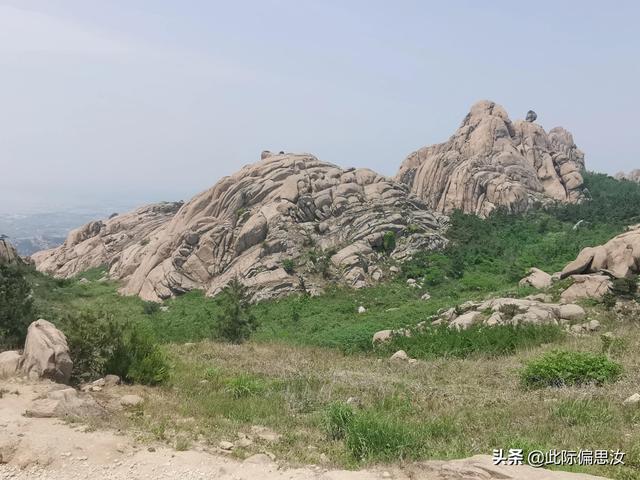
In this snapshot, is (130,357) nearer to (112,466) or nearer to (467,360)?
(112,466)

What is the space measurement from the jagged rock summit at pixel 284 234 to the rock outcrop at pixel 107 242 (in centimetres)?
332

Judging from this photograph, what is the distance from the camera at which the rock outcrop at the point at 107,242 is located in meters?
51.3

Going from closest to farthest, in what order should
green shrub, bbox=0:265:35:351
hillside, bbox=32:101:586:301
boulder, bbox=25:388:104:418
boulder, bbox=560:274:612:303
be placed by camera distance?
boulder, bbox=25:388:104:418 → green shrub, bbox=0:265:35:351 → boulder, bbox=560:274:612:303 → hillside, bbox=32:101:586:301

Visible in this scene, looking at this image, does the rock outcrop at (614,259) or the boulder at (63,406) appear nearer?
the boulder at (63,406)

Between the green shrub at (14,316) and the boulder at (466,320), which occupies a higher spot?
the green shrub at (14,316)

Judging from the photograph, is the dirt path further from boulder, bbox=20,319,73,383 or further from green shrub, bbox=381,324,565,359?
green shrub, bbox=381,324,565,359

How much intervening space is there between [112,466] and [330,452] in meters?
3.16

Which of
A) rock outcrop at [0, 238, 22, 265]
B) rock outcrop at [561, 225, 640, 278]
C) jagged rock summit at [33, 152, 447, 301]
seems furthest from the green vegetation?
rock outcrop at [0, 238, 22, 265]

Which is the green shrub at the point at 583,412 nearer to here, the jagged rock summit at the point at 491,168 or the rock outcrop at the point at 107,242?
the rock outcrop at the point at 107,242

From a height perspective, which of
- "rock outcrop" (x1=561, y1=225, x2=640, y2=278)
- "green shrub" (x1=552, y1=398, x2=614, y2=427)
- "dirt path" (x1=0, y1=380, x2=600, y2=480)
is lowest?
"dirt path" (x1=0, y1=380, x2=600, y2=480)

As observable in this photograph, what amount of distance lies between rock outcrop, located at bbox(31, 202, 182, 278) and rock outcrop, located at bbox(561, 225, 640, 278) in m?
38.6

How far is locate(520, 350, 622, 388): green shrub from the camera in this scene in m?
10.2

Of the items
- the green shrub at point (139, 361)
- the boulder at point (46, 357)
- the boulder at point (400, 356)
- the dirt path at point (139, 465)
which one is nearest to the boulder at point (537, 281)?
the boulder at point (400, 356)

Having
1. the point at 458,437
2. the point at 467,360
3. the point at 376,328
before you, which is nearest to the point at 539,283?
the point at 376,328
